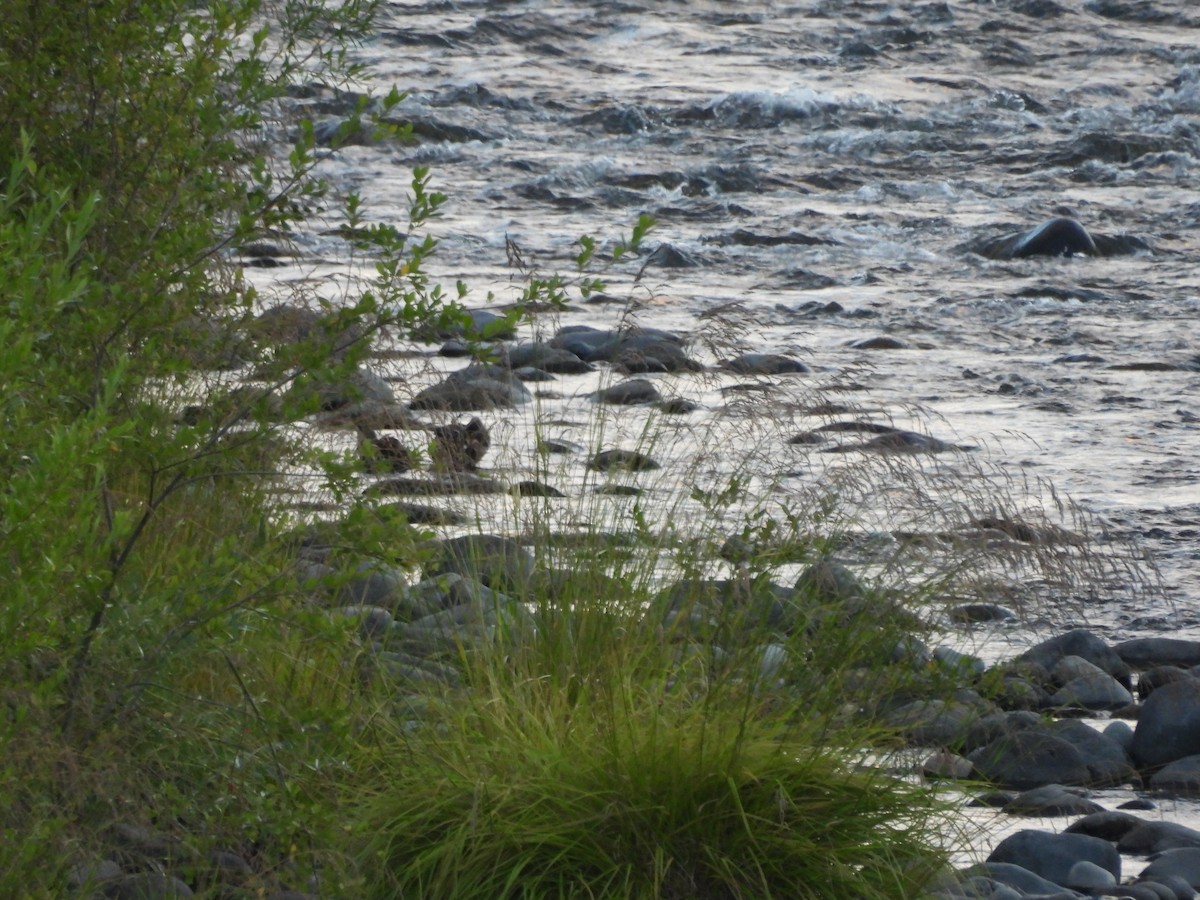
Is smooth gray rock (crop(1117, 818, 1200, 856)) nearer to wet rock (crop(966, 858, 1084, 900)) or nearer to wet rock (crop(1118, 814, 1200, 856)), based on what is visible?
wet rock (crop(1118, 814, 1200, 856))

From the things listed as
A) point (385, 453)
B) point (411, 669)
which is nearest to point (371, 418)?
point (385, 453)

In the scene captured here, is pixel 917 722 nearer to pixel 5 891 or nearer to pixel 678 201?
pixel 5 891

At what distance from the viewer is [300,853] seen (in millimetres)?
3176

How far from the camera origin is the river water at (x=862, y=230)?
18.8ft

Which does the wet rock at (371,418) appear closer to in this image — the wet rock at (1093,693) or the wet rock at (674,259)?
the wet rock at (1093,693)

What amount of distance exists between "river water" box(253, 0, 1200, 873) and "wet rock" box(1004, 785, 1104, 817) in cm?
52

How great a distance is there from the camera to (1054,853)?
4.03m

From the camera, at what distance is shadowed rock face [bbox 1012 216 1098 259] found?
1368 centimetres

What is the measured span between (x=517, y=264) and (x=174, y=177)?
122 centimetres

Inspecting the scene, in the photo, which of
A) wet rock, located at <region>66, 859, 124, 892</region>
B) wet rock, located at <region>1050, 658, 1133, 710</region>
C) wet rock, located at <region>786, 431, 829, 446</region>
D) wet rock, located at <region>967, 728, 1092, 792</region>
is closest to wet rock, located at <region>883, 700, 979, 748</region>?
wet rock, located at <region>967, 728, 1092, 792</region>

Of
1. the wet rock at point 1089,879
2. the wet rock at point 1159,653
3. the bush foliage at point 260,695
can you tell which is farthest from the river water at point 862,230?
the bush foliage at point 260,695

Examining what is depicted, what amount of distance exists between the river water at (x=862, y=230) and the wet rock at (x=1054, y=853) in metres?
0.65

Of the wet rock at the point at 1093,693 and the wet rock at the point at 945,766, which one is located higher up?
the wet rock at the point at 945,766

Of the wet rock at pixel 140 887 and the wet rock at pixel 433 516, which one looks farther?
the wet rock at pixel 433 516
